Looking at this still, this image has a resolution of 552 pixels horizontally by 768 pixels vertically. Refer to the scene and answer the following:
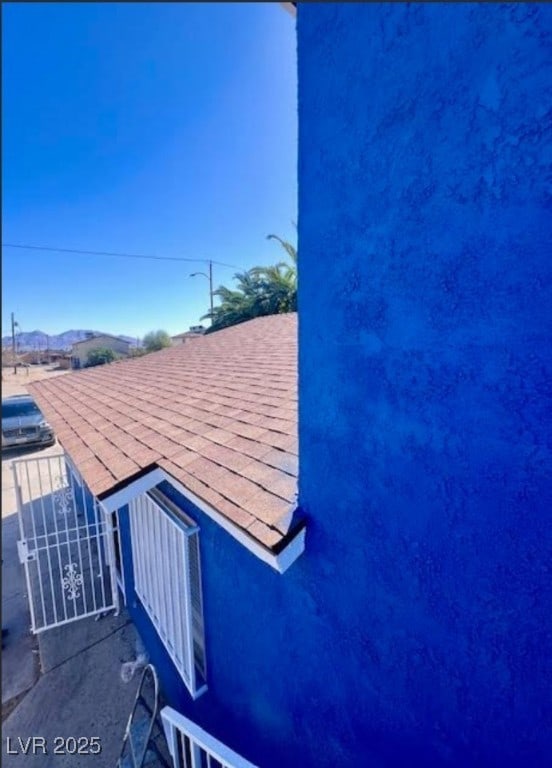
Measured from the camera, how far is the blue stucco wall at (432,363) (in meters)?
1.67

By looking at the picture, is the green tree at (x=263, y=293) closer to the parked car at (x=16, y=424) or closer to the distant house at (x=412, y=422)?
the parked car at (x=16, y=424)

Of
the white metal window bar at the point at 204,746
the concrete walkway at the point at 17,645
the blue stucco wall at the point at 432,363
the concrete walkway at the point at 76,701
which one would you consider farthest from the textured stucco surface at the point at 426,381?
the concrete walkway at the point at 17,645

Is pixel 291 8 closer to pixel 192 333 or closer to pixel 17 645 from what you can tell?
pixel 17 645

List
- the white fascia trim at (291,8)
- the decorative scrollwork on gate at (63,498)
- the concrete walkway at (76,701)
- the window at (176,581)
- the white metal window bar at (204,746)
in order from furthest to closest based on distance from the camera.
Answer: the decorative scrollwork on gate at (63,498)
the concrete walkway at (76,701)
the window at (176,581)
the white metal window bar at (204,746)
the white fascia trim at (291,8)

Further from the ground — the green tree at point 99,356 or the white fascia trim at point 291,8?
the white fascia trim at point 291,8

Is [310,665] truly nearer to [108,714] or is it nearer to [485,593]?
[485,593]

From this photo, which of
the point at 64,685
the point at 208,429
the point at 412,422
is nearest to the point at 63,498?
the point at 64,685

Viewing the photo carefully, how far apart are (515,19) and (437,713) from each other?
10.2 feet

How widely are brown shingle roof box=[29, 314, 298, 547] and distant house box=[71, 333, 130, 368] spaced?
1197 mm

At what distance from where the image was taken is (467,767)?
206 centimetres

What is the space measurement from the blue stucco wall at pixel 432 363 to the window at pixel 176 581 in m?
2.08

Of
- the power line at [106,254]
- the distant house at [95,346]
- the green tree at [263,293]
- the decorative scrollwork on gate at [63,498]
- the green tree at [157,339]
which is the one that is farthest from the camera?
the green tree at [157,339]

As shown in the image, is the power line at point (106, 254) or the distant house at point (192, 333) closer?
the power line at point (106, 254)

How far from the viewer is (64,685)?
5.90 m
